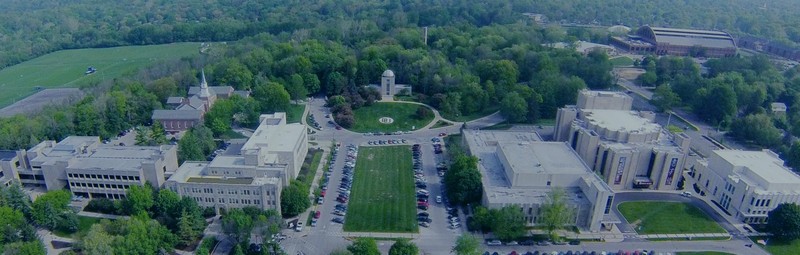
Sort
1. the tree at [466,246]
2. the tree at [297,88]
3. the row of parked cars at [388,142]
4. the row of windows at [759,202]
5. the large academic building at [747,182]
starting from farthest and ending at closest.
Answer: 1. the tree at [297,88]
2. the row of parked cars at [388,142]
3. the large academic building at [747,182]
4. the row of windows at [759,202]
5. the tree at [466,246]

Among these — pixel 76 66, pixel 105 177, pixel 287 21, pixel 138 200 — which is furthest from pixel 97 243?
pixel 287 21

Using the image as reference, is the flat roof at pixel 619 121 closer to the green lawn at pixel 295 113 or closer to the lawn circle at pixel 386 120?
the lawn circle at pixel 386 120

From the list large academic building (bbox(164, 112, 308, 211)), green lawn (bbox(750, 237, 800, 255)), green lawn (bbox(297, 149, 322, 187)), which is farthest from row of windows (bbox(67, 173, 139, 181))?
green lawn (bbox(750, 237, 800, 255))

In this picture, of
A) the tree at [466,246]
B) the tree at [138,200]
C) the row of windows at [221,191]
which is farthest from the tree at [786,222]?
the tree at [138,200]

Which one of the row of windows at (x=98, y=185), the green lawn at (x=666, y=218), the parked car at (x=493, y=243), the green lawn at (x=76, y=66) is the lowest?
the green lawn at (x=76, y=66)

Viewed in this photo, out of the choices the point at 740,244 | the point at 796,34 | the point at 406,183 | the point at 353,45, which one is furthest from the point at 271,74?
the point at 796,34

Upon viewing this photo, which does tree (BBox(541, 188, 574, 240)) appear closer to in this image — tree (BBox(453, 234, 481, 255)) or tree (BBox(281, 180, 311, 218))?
tree (BBox(453, 234, 481, 255))
